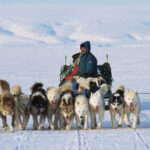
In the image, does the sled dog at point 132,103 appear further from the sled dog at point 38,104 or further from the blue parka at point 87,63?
the blue parka at point 87,63

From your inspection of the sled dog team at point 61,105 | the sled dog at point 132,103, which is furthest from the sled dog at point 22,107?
the sled dog at point 132,103

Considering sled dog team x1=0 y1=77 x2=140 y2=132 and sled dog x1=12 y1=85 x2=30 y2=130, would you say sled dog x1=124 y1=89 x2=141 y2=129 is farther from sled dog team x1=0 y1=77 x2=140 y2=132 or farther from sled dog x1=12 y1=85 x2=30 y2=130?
sled dog x1=12 y1=85 x2=30 y2=130

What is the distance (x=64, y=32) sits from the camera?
10406cm

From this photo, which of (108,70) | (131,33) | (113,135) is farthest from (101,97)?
(131,33)

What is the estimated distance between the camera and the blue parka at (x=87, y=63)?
27.9 feet

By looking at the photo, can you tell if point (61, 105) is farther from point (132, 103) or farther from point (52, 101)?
point (132, 103)

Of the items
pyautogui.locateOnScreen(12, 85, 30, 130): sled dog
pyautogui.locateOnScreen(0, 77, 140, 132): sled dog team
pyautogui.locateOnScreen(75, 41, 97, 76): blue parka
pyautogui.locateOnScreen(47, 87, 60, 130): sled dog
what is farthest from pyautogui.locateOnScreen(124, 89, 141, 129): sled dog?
pyautogui.locateOnScreen(75, 41, 97, 76): blue parka

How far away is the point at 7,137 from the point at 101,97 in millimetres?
1630

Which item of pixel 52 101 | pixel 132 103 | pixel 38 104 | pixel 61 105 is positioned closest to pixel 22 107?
pixel 38 104

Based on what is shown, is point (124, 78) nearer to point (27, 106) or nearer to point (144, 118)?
point (144, 118)

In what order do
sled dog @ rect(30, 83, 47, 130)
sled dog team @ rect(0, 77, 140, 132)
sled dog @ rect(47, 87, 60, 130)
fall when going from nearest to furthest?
1. sled dog team @ rect(0, 77, 140, 132)
2. sled dog @ rect(30, 83, 47, 130)
3. sled dog @ rect(47, 87, 60, 130)

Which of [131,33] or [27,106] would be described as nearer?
[27,106]

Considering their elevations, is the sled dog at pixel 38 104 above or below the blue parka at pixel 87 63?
below

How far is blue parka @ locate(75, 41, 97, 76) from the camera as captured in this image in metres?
8.52
